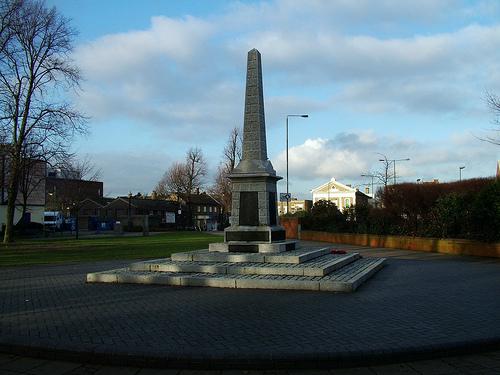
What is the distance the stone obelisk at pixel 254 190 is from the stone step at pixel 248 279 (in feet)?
10.1

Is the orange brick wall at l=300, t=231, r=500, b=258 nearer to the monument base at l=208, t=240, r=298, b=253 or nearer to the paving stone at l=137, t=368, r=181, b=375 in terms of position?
the monument base at l=208, t=240, r=298, b=253

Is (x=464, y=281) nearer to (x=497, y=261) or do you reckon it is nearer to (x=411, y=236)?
(x=497, y=261)

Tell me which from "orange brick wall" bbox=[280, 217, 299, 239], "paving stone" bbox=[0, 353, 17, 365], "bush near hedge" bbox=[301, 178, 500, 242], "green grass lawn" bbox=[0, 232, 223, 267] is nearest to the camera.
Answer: "paving stone" bbox=[0, 353, 17, 365]

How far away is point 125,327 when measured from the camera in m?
7.06

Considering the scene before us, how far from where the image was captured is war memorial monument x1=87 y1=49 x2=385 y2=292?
36.7ft

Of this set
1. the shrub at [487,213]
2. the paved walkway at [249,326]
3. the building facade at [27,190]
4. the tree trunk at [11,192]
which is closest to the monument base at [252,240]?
the paved walkway at [249,326]

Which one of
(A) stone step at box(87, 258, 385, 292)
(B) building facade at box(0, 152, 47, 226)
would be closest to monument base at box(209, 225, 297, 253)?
(A) stone step at box(87, 258, 385, 292)

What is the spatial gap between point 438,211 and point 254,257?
12.8 m

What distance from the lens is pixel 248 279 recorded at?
36.1 feet

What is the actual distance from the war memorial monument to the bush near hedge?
19.0ft

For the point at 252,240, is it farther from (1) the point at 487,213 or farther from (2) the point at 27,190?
(2) the point at 27,190

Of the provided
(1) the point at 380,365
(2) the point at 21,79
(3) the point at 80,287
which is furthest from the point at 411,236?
(2) the point at 21,79

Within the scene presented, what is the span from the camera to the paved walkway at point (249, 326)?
5656mm

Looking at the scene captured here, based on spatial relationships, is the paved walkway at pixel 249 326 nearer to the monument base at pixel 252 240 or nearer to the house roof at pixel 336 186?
the monument base at pixel 252 240
